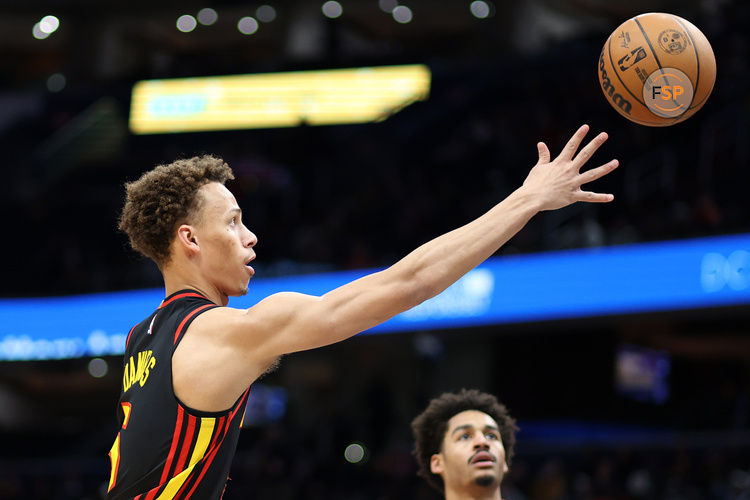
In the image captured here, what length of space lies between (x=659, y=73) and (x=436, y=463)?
2.31 m

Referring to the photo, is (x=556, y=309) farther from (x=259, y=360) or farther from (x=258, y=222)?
(x=259, y=360)

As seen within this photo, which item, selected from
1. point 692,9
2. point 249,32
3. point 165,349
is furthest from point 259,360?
point 249,32

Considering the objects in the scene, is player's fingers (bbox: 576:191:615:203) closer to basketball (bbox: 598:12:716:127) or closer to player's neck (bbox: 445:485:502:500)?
basketball (bbox: 598:12:716:127)

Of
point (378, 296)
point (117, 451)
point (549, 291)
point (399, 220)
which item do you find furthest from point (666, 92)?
point (399, 220)

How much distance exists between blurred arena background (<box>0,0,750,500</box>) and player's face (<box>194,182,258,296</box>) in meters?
8.10

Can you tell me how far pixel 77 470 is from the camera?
15516mm

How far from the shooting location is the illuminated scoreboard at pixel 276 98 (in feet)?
62.1

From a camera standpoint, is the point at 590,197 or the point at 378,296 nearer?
the point at 378,296

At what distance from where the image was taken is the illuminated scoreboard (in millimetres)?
18938

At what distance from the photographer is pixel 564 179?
276cm

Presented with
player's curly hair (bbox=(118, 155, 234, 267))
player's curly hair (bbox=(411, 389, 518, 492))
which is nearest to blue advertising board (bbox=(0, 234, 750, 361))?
player's curly hair (bbox=(411, 389, 518, 492))

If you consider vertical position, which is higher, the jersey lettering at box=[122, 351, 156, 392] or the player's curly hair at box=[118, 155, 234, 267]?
the player's curly hair at box=[118, 155, 234, 267]

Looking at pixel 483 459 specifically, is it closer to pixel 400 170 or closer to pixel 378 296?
pixel 378 296

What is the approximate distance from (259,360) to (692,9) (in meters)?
17.6
